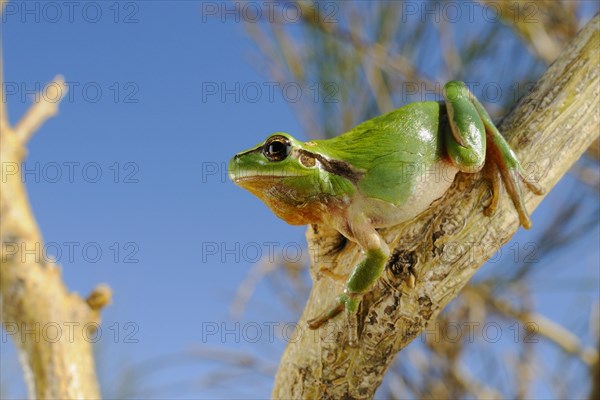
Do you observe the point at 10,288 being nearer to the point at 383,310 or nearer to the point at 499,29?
the point at 383,310

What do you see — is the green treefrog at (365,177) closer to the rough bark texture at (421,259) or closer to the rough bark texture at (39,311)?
the rough bark texture at (421,259)

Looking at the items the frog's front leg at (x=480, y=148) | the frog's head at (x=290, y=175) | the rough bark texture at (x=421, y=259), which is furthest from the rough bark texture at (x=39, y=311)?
the frog's front leg at (x=480, y=148)

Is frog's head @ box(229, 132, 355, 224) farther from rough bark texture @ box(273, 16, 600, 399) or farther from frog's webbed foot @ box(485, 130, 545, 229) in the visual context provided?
frog's webbed foot @ box(485, 130, 545, 229)

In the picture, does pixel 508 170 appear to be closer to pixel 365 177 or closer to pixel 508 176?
pixel 508 176

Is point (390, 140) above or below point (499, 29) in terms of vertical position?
below

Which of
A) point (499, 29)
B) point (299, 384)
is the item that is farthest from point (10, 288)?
point (499, 29)
